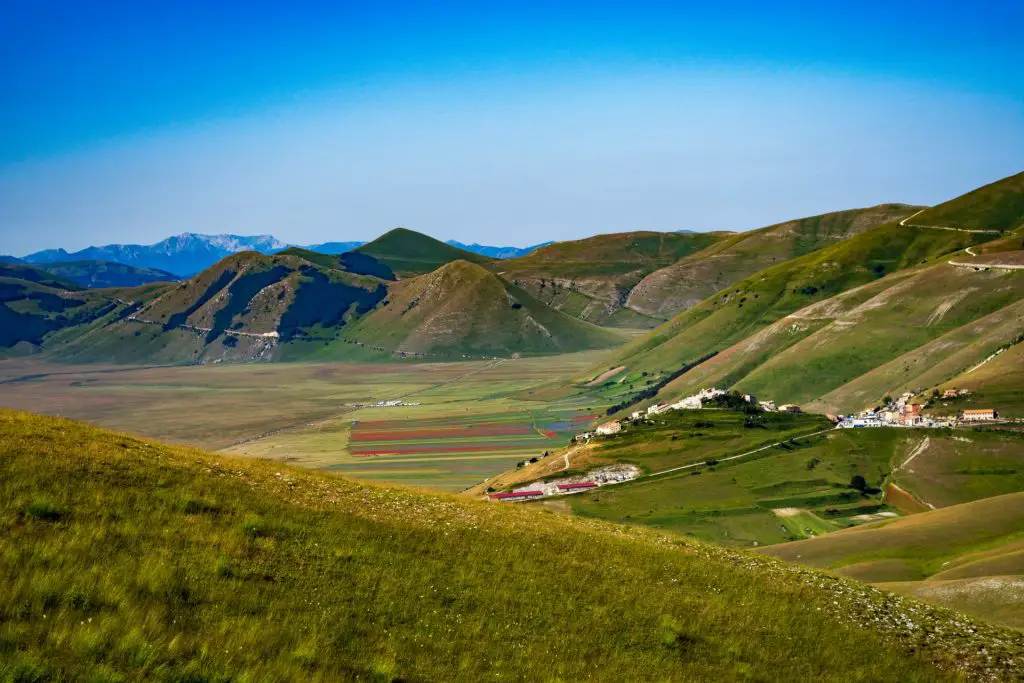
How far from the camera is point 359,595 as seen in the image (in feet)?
72.7

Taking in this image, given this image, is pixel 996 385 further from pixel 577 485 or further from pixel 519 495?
pixel 519 495

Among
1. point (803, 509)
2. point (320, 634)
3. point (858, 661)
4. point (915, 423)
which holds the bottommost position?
point (803, 509)

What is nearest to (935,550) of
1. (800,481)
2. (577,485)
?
(800,481)

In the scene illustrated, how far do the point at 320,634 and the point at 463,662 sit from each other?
3.64 m

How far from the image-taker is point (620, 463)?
605 ft

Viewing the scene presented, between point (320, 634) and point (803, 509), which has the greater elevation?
point (320, 634)

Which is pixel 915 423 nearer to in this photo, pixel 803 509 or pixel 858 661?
pixel 803 509

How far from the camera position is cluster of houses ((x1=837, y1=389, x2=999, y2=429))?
171625 millimetres

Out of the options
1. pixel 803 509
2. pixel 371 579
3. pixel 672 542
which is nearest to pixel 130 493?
pixel 371 579

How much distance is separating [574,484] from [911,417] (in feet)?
262

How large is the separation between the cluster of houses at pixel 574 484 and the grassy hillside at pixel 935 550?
5866 centimetres

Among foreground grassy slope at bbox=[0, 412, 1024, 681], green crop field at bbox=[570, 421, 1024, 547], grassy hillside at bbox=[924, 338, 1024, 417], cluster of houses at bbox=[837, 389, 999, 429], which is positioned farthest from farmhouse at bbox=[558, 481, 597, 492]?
foreground grassy slope at bbox=[0, 412, 1024, 681]

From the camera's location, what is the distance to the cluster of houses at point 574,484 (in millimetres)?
163875

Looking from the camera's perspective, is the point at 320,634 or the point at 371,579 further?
the point at 371,579
